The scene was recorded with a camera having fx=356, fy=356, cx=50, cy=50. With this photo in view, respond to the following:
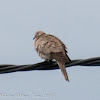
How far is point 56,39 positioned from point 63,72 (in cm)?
110

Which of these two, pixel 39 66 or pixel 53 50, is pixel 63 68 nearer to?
pixel 53 50

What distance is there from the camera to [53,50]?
22.0ft

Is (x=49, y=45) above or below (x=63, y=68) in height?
above

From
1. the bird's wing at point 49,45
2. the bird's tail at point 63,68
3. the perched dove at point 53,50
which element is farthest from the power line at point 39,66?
the bird's wing at point 49,45

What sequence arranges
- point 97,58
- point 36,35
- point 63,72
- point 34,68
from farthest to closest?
1. point 36,35
2. point 63,72
3. point 34,68
4. point 97,58

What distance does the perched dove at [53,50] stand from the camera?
251 inches

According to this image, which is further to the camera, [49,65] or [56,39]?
[56,39]

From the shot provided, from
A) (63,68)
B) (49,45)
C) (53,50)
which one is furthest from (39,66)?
(49,45)

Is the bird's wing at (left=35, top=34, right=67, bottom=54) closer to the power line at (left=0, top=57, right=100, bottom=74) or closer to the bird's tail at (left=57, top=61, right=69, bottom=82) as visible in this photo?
the bird's tail at (left=57, top=61, right=69, bottom=82)

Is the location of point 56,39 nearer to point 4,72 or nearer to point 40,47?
point 40,47

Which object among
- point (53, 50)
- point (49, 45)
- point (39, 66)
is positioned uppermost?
point (49, 45)

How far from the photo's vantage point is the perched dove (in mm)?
6380

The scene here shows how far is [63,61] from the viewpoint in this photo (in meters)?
6.38

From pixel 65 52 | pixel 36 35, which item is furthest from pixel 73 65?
pixel 36 35
